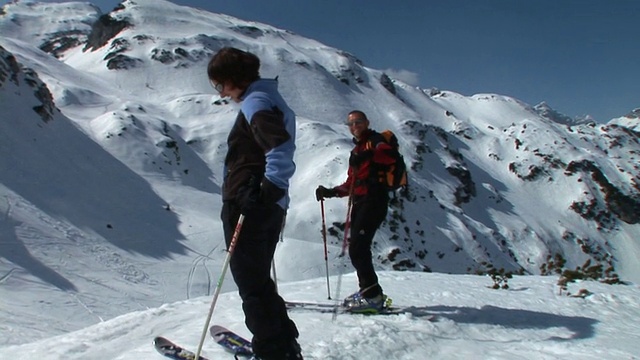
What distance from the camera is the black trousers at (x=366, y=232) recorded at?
570cm

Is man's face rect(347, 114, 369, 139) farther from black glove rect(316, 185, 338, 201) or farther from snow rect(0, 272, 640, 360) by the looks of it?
snow rect(0, 272, 640, 360)

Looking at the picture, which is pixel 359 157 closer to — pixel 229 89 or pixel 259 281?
pixel 229 89

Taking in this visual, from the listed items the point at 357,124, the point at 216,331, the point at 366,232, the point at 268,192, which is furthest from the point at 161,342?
the point at 357,124

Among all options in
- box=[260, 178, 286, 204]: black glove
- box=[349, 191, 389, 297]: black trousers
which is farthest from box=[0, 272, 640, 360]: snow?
box=[260, 178, 286, 204]: black glove

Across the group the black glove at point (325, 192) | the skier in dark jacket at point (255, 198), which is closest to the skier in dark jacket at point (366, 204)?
the black glove at point (325, 192)

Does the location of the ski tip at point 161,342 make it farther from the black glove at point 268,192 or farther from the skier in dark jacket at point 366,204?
the skier in dark jacket at point 366,204

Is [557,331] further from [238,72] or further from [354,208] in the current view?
[238,72]

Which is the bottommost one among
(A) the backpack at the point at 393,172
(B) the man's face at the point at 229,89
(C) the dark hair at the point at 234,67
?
(A) the backpack at the point at 393,172

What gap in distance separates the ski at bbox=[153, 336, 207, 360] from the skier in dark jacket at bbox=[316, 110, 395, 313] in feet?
7.33

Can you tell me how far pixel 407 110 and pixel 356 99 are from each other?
9769 millimetres

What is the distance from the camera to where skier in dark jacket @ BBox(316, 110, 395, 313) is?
222 inches

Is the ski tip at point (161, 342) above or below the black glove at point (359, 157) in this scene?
below

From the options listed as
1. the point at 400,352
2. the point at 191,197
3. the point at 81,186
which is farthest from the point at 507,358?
the point at 191,197

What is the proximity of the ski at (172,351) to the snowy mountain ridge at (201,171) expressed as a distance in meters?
6.09
